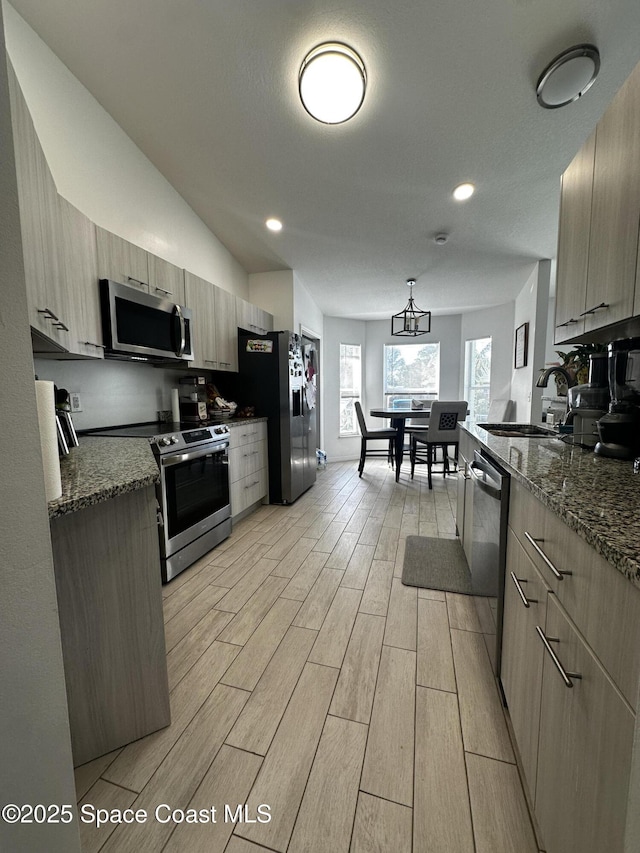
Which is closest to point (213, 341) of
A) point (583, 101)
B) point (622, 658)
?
point (583, 101)

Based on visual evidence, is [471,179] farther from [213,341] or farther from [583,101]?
[213,341]

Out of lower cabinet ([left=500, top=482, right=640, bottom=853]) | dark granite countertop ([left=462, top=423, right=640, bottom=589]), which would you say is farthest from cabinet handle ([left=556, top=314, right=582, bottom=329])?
lower cabinet ([left=500, top=482, right=640, bottom=853])

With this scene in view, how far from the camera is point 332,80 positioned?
67.4 inches

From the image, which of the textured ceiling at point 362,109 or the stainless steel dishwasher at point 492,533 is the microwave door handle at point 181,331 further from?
the stainless steel dishwasher at point 492,533

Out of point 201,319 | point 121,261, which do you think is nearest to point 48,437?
point 121,261

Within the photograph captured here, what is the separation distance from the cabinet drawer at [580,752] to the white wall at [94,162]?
117 inches

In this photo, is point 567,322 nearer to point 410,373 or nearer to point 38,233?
point 38,233

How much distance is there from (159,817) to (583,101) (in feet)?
12.0

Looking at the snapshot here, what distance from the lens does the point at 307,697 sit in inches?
51.6

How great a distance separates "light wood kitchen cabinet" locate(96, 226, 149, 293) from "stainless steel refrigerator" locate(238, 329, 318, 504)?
1.31 meters

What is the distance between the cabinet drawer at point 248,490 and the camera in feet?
9.71

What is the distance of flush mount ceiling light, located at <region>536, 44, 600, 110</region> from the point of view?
5.32 ft

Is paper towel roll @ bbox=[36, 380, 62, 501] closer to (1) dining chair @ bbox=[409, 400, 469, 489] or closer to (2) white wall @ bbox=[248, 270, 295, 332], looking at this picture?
(2) white wall @ bbox=[248, 270, 295, 332]

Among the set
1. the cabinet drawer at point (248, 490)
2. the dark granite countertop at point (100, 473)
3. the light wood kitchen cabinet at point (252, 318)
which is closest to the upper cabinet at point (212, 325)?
the light wood kitchen cabinet at point (252, 318)
